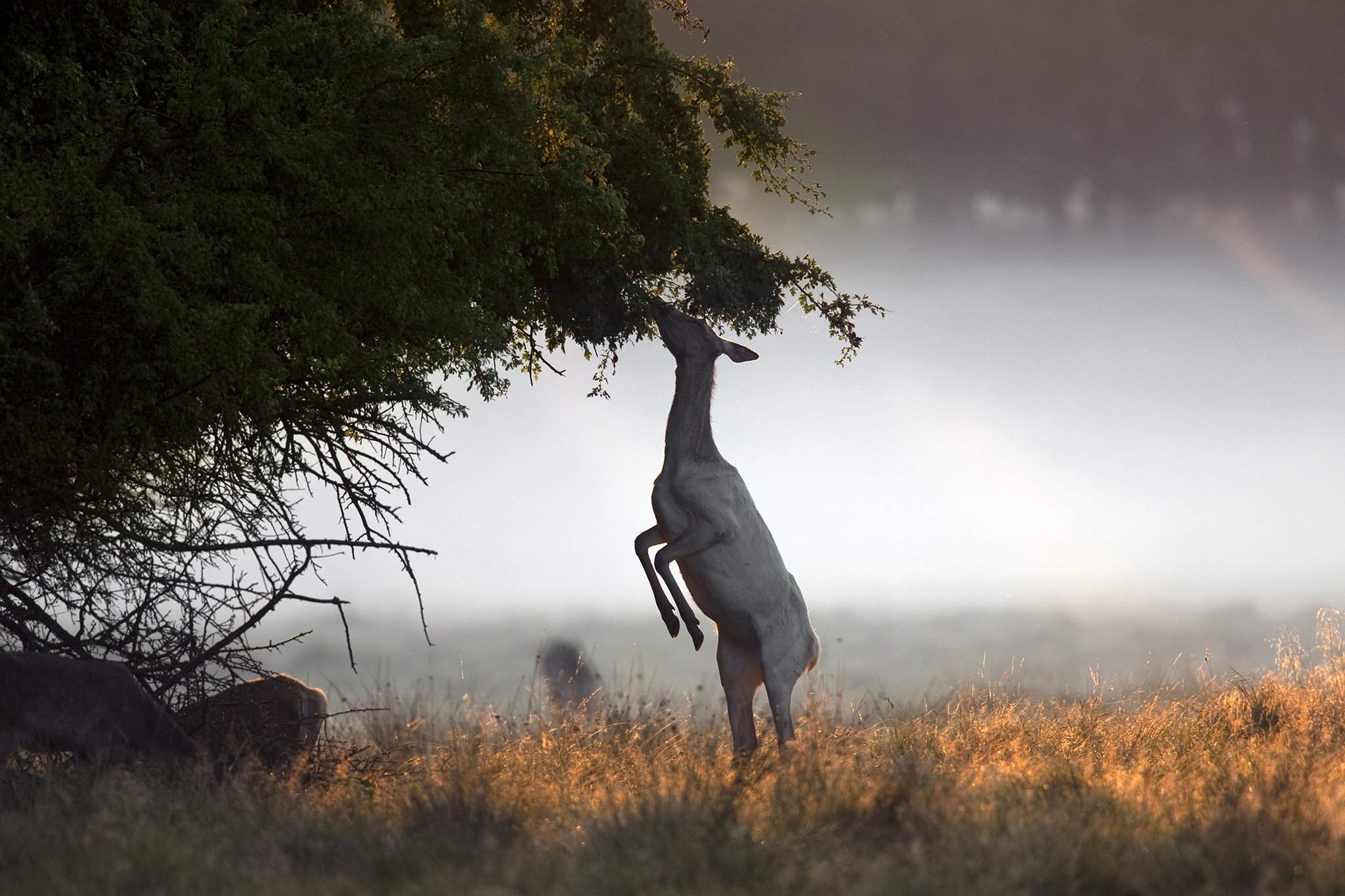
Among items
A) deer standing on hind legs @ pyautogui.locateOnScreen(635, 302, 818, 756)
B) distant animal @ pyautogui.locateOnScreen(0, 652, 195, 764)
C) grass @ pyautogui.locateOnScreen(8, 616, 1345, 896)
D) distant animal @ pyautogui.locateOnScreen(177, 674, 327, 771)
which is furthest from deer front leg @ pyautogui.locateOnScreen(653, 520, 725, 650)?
distant animal @ pyautogui.locateOnScreen(0, 652, 195, 764)

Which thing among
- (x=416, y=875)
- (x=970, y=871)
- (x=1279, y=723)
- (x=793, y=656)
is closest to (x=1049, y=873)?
(x=970, y=871)

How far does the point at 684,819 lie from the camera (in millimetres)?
5863

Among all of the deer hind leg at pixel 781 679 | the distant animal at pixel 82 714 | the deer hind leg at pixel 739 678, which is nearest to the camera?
the distant animal at pixel 82 714

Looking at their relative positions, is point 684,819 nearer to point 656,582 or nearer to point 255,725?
point 656,582

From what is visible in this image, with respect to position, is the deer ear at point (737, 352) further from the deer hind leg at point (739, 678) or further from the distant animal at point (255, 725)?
the distant animal at point (255, 725)

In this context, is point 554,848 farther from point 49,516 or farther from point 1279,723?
point 1279,723

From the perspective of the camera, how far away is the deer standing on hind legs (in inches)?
343

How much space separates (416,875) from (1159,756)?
5417 millimetres

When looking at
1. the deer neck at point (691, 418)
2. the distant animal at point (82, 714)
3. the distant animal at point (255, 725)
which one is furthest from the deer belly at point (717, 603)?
the distant animal at point (82, 714)

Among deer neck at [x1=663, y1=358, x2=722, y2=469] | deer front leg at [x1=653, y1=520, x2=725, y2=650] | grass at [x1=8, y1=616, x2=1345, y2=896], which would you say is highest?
deer neck at [x1=663, y1=358, x2=722, y2=469]

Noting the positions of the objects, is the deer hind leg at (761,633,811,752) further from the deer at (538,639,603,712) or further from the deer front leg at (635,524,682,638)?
the deer at (538,639,603,712)

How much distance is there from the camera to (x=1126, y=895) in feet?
17.0

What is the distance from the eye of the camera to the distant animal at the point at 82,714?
24.3 ft

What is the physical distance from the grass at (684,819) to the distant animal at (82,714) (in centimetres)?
26
